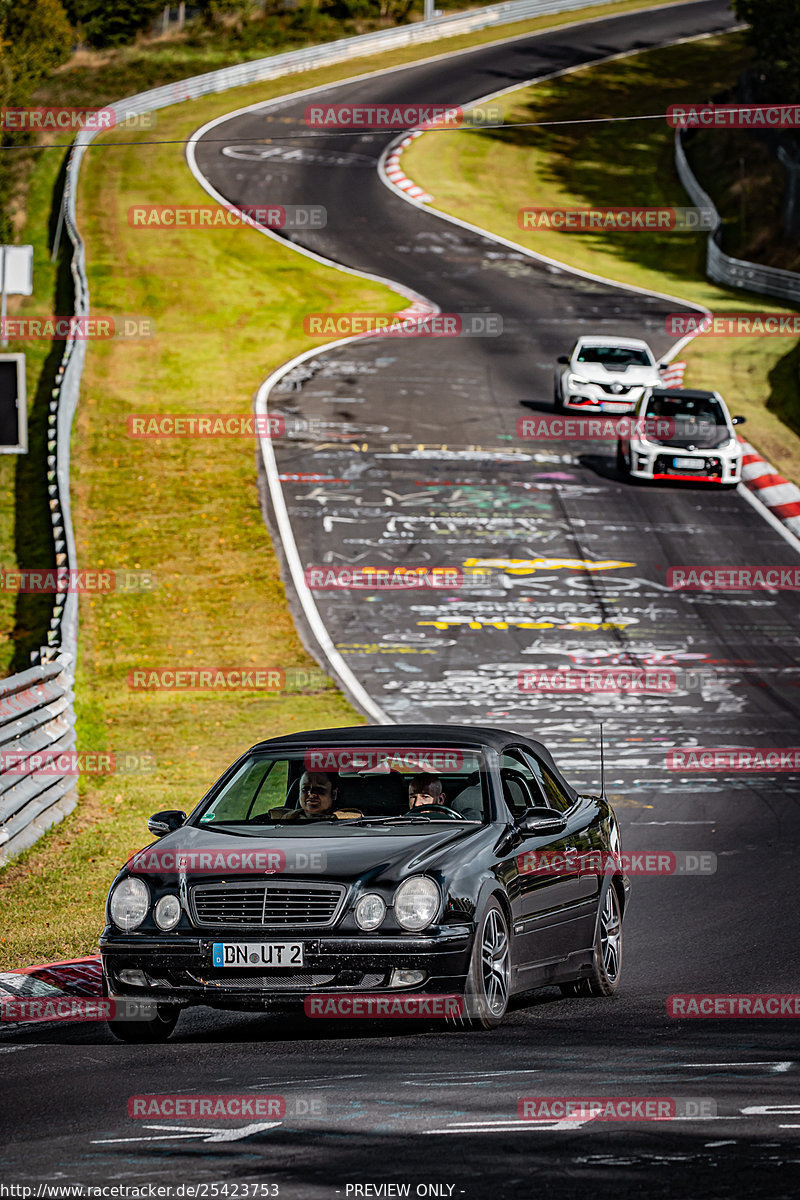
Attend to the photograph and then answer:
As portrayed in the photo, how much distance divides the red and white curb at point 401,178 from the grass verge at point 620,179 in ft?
1.28

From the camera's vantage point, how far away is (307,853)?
7863 millimetres

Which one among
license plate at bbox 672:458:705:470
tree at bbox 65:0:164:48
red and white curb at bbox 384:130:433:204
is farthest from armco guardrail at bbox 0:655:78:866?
tree at bbox 65:0:164:48

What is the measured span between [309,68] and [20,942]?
6314 centimetres

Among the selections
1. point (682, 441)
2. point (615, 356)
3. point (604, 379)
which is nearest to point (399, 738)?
point (682, 441)

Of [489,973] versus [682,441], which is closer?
[489,973]

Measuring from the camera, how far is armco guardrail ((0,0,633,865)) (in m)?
13.5

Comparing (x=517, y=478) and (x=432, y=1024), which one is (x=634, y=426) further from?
(x=432, y=1024)

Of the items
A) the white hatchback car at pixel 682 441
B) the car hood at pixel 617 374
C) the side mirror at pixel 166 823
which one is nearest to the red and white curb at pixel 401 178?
the car hood at pixel 617 374

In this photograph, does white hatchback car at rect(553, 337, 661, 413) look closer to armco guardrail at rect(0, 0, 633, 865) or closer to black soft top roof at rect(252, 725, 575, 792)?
armco guardrail at rect(0, 0, 633, 865)

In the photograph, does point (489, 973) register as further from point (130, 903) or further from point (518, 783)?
point (130, 903)

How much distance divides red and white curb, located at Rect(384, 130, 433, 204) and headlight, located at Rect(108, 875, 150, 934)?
158ft

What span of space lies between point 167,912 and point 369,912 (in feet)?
3.13

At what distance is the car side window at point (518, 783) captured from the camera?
8906 mm

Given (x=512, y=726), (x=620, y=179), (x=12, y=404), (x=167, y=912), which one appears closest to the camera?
(x=167, y=912)
